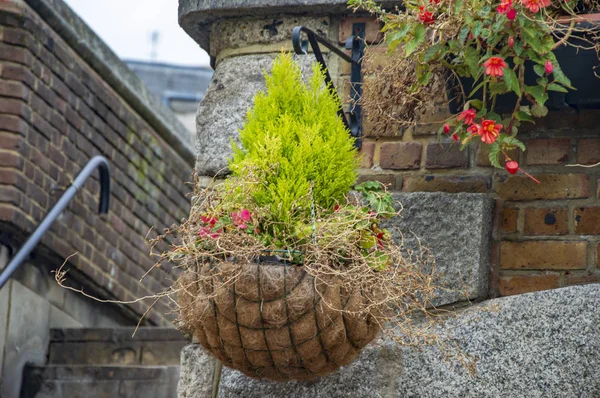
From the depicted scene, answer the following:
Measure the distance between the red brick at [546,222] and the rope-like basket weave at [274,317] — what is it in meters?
0.65

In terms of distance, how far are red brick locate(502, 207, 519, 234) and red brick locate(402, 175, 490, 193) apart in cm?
9

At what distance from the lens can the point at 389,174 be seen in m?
3.12

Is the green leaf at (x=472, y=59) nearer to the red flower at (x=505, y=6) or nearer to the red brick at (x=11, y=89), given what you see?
the red flower at (x=505, y=6)

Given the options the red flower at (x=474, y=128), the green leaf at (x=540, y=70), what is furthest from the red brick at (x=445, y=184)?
the green leaf at (x=540, y=70)

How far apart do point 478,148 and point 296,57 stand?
64 cm

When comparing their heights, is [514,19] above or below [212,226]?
above

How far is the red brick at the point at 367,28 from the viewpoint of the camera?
10.5ft

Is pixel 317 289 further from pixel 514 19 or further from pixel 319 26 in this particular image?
pixel 319 26

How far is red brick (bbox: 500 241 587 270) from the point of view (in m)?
2.90

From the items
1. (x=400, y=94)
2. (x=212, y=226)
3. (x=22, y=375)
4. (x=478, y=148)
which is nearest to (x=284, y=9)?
(x=400, y=94)

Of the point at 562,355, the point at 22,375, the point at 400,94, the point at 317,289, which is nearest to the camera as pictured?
the point at 317,289

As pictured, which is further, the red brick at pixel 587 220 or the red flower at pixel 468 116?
the red brick at pixel 587 220

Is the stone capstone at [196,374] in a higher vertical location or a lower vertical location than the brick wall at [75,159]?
lower

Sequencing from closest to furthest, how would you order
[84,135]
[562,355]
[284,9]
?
[562,355], [284,9], [84,135]
